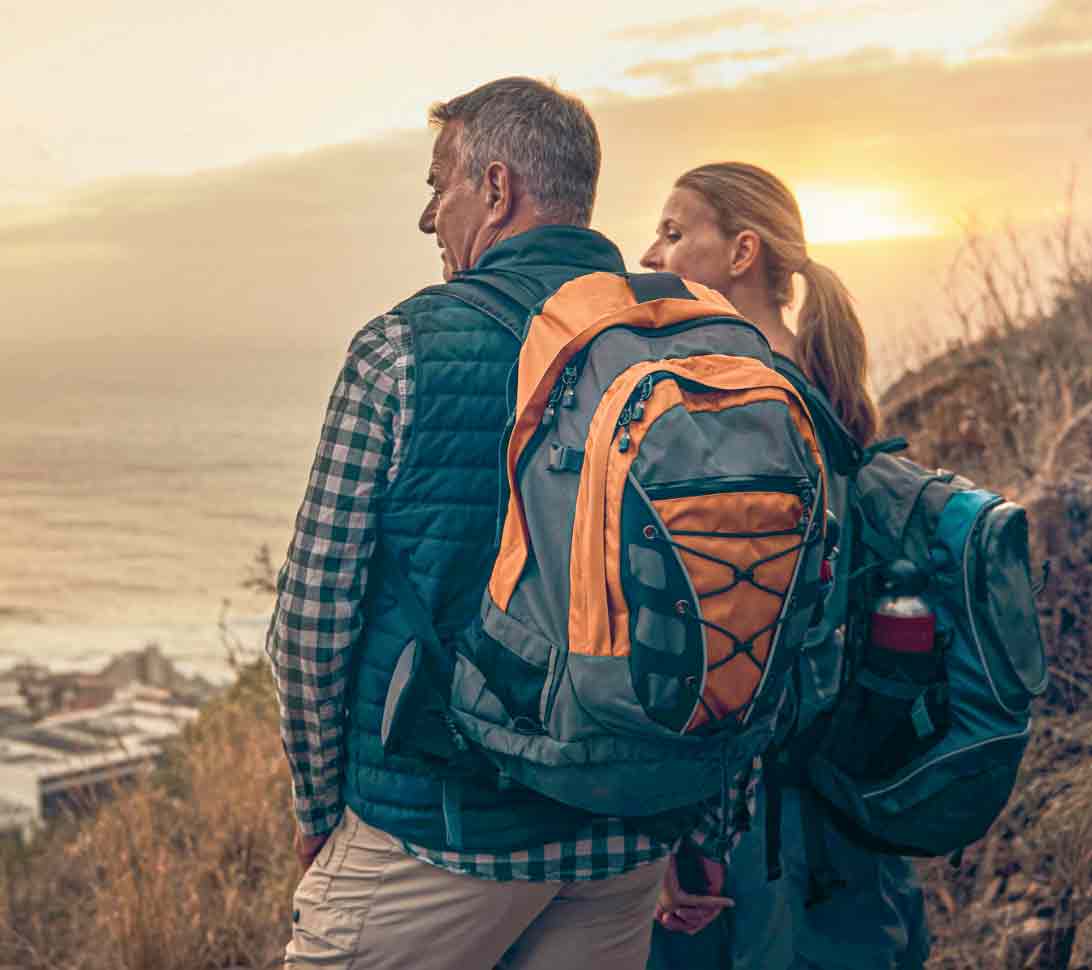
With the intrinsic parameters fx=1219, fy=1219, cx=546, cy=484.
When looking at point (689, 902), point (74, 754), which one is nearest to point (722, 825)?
point (689, 902)

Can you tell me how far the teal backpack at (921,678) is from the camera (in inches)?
90.5

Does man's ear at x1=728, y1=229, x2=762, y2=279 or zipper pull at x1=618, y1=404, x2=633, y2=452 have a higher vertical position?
man's ear at x1=728, y1=229, x2=762, y2=279

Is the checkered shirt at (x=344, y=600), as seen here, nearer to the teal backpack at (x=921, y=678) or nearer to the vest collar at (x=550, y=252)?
the vest collar at (x=550, y=252)

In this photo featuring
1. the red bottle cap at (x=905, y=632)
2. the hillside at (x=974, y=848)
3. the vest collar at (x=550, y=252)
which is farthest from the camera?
the hillside at (x=974, y=848)

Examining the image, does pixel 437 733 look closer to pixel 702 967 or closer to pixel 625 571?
pixel 625 571

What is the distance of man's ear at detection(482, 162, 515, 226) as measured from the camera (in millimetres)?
1850

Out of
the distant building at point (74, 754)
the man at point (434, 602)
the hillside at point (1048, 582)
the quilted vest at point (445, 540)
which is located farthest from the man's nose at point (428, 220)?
the distant building at point (74, 754)

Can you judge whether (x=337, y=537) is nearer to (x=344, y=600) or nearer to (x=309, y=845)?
(x=344, y=600)

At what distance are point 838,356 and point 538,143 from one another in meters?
1.08

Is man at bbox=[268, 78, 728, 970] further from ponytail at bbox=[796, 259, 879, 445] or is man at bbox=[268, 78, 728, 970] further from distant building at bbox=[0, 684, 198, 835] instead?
distant building at bbox=[0, 684, 198, 835]

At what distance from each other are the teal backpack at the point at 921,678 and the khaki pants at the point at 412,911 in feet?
2.08

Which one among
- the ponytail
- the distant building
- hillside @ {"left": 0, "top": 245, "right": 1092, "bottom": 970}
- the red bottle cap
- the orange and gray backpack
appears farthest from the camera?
the distant building

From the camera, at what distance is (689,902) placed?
7.00 ft

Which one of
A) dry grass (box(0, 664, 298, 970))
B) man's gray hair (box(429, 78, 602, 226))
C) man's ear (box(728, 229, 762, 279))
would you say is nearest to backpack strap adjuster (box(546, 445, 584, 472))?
man's gray hair (box(429, 78, 602, 226))
